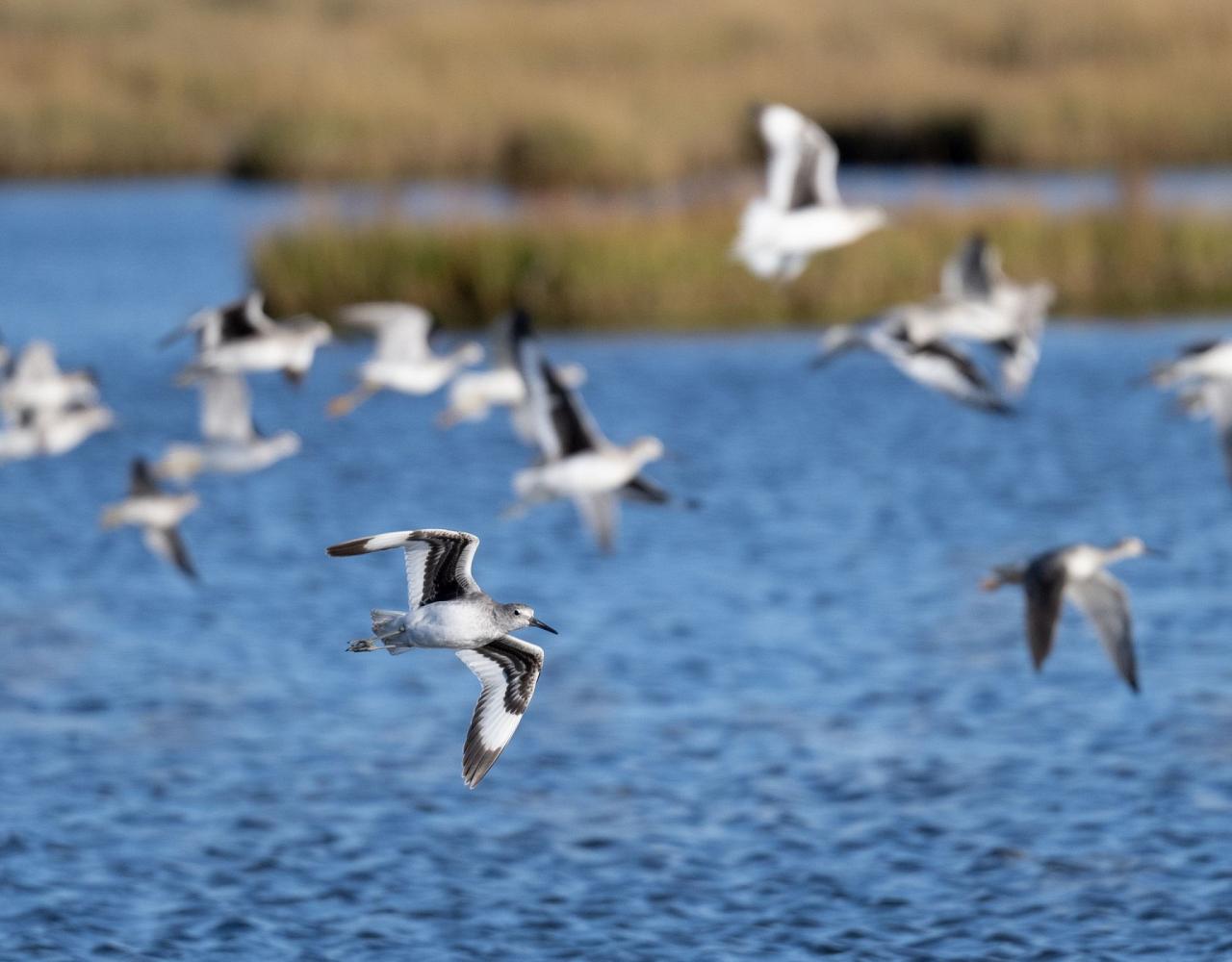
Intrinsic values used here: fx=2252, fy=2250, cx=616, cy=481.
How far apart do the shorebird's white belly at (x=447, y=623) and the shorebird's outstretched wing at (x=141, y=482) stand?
5992 mm

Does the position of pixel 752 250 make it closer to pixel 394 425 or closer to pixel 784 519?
pixel 784 519

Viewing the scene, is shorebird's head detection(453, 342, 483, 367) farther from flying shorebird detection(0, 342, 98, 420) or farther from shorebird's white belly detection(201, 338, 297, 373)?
flying shorebird detection(0, 342, 98, 420)

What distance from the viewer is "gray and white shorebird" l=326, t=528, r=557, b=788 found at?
7.90 metres

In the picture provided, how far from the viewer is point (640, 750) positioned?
12.5 meters

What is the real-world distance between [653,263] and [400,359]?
1563cm

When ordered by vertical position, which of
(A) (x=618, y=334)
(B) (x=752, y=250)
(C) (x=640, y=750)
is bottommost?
(C) (x=640, y=750)

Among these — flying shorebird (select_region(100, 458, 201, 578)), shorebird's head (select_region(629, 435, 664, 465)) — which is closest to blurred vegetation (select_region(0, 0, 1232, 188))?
flying shorebird (select_region(100, 458, 201, 578))

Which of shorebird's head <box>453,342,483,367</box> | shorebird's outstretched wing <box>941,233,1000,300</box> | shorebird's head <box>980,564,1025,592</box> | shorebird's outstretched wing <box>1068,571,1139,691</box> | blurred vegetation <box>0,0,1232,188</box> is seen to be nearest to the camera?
shorebird's head <box>980,564,1025,592</box>

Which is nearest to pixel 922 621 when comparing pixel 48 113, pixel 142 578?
pixel 142 578

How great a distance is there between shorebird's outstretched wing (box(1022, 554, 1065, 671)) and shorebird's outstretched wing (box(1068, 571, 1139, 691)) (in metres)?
0.50

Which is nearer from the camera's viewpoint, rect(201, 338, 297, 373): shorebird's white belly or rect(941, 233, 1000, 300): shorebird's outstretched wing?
rect(201, 338, 297, 373): shorebird's white belly

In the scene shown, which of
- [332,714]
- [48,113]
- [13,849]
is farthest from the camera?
[48,113]

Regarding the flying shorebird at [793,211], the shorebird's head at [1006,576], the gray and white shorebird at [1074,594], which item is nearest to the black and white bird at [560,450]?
the flying shorebird at [793,211]

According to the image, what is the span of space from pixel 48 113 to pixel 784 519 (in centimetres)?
3746
